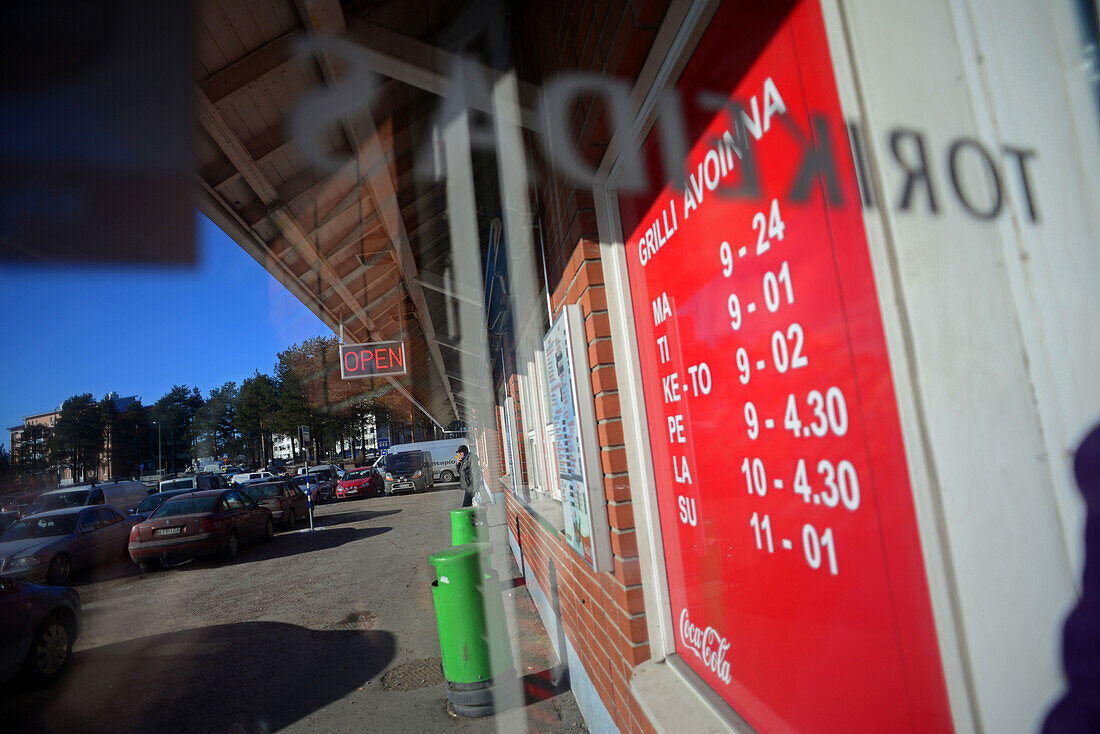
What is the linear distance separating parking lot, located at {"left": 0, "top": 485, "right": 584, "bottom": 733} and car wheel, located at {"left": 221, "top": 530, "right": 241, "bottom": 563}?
59.4 inches

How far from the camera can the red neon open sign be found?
1109cm

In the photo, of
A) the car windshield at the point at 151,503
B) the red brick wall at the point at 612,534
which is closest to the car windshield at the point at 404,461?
the car windshield at the point at 151,503

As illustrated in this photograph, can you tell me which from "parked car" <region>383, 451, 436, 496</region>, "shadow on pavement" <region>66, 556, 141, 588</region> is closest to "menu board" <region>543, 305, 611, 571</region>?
"shadow on pavement" <region>66, 556, 141, 588</region>

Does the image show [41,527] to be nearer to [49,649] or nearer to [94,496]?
[49,649]

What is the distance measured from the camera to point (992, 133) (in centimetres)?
86

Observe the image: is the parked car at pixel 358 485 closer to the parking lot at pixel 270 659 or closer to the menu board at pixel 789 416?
the parking lot at pixel 270 659

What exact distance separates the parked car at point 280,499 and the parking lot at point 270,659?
217 inches

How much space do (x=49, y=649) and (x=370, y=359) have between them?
6.48 meters

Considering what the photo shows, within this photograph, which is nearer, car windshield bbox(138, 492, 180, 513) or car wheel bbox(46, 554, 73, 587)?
car wheel bbox(46, 554, 73, 587)

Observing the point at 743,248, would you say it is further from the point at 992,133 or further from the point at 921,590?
the point at 921,590

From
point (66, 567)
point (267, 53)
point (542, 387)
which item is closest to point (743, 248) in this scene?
point (267, 53)

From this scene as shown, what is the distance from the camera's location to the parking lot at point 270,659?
14.1ft

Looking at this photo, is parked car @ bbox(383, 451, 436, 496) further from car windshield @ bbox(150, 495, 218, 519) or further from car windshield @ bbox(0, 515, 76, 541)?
car windshield @ bbox(0, 515, 76, 541)

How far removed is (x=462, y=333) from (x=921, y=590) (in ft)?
32.2
